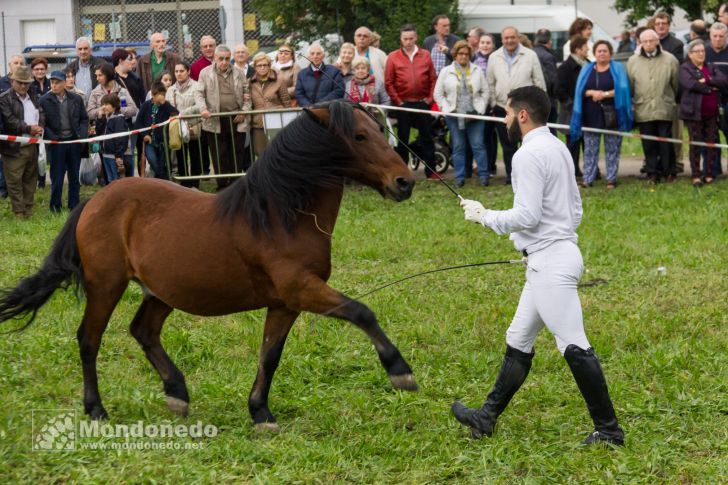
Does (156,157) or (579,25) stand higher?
(579,25)

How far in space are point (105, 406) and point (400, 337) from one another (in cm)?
234

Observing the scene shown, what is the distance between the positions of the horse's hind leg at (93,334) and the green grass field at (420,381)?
0.11m

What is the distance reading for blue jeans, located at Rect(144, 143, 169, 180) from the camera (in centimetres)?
1423

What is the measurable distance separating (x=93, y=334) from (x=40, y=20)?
19137mm

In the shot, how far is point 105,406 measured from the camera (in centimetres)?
640

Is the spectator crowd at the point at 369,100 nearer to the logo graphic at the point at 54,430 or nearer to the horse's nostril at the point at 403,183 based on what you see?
the logo graphic at the point at 54,430

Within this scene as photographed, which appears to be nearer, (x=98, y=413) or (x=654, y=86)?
(x=98, y=413)

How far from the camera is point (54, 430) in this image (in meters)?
5.82

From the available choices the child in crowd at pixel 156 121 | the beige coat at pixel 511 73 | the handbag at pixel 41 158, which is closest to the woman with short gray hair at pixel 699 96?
the beige coat at pixel 511 73

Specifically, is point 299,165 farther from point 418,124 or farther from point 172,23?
point 172,23

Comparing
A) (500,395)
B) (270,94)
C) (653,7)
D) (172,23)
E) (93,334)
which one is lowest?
(500,395)

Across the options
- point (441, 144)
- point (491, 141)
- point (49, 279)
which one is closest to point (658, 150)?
point (491, 141)

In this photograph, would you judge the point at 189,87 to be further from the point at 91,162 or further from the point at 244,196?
the point at 244,196

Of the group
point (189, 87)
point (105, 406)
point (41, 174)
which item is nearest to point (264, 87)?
point (189, 87)
